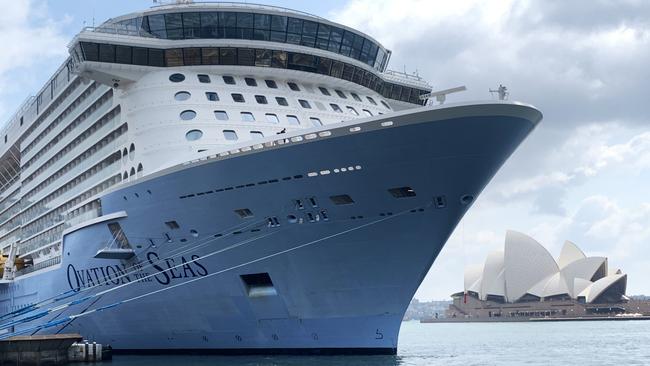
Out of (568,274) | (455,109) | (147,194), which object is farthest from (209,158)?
(568,274)

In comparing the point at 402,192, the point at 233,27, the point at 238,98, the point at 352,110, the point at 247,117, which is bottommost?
the point at 402,192

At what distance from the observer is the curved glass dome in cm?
2650

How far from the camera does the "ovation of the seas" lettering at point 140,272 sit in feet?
74.7

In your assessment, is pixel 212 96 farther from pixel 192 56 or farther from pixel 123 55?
pixel 123 55

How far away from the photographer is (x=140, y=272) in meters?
24.2

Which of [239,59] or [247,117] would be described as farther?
[239,59]

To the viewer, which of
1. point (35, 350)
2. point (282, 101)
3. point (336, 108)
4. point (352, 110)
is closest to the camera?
point (282, 101)

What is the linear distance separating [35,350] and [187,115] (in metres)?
9.08

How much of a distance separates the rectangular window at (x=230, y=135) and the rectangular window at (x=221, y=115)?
2.00ft

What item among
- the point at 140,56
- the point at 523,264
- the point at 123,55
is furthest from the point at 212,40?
the point at 523,264

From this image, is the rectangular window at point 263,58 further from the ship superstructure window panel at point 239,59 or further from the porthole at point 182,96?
the porthole at point 182,96

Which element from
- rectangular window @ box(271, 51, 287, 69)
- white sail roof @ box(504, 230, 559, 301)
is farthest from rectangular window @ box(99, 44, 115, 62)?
white sail roof @ box(504, 230, 559, 301)

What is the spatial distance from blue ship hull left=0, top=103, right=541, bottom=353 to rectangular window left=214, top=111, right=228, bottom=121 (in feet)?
10.4

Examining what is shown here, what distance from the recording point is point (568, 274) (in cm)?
10538
